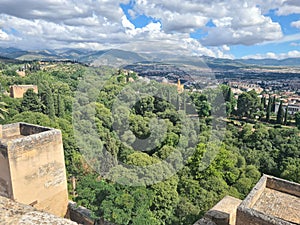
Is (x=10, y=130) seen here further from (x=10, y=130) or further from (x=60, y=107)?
(x=60, y=107)

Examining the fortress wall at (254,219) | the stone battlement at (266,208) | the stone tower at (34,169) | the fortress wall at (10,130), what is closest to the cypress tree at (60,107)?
the fortress wall at (10,130)

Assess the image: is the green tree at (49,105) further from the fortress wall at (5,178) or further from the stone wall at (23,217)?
the stone wall at (23,217)

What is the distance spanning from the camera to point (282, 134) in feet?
52.6

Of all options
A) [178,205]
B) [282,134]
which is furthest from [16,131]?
[282,134]

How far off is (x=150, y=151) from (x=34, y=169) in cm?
846

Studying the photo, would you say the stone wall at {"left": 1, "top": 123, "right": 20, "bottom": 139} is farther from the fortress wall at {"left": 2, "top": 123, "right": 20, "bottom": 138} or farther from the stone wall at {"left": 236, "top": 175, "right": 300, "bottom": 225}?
the stone wall at {"left": 236, "top": 175, "right": 300, "bottom": 225}

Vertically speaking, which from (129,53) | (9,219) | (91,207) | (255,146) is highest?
(129,53)

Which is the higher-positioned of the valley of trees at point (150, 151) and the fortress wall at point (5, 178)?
the fortress wall at point (5, 178)

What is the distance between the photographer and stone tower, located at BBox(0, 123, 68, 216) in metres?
4.66

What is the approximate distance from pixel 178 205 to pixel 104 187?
283 centimetres

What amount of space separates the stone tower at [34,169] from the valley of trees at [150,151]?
3.54ft

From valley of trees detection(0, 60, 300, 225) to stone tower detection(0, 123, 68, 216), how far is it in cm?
108

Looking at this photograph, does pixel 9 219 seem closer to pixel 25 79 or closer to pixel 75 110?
pixel 75 110

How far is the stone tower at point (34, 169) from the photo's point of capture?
4.66m
